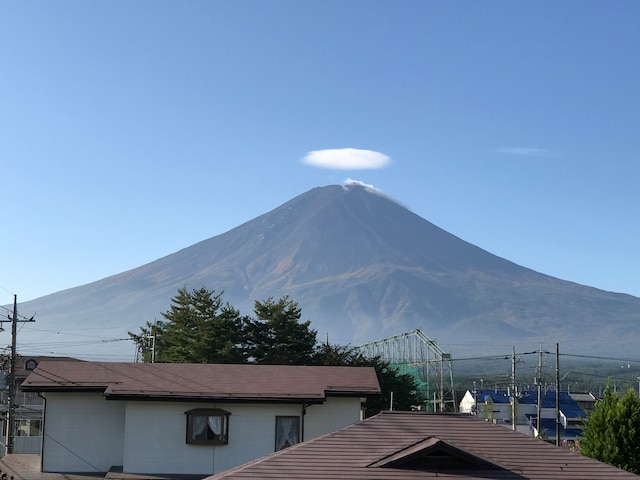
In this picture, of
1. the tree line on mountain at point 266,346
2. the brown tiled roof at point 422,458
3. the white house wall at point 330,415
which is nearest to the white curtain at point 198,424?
the white house wall at point 330,415

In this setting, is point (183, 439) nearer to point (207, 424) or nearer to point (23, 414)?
point (207, 424)

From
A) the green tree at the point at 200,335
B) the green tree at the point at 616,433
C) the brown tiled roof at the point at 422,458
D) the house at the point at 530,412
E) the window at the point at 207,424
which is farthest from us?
the house at the point at 530,412

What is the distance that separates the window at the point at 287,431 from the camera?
88.3ft

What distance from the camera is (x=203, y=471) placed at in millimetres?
26359

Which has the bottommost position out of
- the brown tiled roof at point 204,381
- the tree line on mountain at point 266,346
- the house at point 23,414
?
the house at point 23,414

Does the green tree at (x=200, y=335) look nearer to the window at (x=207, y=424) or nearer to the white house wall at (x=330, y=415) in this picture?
the white house wall at (x=330, y=415)

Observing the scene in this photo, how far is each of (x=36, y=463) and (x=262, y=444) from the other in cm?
757

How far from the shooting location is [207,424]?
1055 inches

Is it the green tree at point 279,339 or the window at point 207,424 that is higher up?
the green tree at point 279,339

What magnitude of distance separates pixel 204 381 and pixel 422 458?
12092 mm

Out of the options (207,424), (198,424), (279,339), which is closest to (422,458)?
(207,424)

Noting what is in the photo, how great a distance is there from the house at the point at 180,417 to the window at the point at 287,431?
0.10 feet

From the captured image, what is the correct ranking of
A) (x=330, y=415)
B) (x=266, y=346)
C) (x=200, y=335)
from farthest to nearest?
(x=200, y=335) → (x=266, y=346) → (x=330, y=415)

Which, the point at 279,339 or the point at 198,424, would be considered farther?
the point at 279,339
